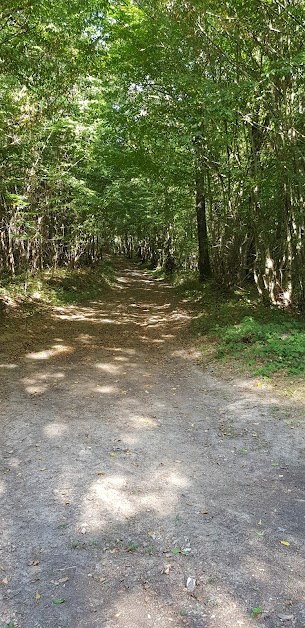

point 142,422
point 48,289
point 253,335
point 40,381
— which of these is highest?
point 48,289

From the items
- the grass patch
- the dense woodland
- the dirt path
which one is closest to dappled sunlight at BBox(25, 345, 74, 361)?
the dirt path

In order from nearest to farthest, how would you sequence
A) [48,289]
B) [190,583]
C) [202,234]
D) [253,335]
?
1. [190,583]
2. [253,335]
3. [48,289]
4. [202,234]

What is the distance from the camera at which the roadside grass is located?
12883 mm

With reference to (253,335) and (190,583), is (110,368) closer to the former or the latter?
(253,335)

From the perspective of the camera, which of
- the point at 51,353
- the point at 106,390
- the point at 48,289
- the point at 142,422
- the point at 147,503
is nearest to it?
the point at 147,503

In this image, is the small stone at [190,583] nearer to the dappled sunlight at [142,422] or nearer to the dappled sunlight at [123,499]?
the dappled sunlight at [123,499]

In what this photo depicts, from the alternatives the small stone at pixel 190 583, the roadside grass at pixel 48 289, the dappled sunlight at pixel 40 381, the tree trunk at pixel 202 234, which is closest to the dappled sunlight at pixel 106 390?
the dappled sunlight at pixel 40 381

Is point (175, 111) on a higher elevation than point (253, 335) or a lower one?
higher

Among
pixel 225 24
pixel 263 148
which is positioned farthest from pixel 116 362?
pixel 225 24

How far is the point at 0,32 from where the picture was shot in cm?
890

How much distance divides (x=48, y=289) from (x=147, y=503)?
12.5 metres

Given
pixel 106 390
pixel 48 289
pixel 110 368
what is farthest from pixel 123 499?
pixel 48 289

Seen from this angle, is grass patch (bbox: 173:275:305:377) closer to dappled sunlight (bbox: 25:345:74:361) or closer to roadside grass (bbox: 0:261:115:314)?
dappled sunlight (bbox: 25:345:74:361)

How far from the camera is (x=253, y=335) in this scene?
9070mm
